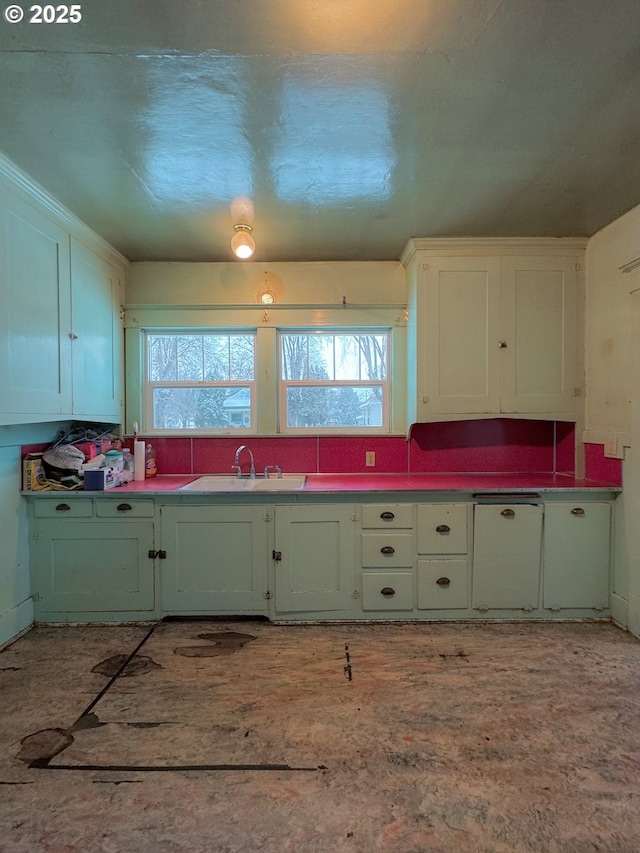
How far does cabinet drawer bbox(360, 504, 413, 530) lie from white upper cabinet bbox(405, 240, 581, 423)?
A: 665 mm

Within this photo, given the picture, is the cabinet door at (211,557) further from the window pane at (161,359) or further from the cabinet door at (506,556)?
the cabinet door at (506,556)

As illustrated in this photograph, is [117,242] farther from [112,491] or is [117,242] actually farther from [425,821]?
[425,821]

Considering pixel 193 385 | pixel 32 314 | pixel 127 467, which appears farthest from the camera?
pixel 193 385

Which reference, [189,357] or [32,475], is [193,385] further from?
[32,475]

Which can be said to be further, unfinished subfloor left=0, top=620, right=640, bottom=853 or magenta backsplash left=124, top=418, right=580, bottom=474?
magenta backsplash left=124, top=418, right=580, bottom=474

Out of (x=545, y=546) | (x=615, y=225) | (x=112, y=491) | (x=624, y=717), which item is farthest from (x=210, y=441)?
(x=615, y=225)

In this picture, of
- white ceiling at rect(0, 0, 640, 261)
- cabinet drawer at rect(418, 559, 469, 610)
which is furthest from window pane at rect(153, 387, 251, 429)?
cabinet drawer at rect(418, 559, 469, 610)

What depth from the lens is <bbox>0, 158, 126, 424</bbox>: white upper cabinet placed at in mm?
2162

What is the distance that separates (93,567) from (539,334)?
332 centimetres

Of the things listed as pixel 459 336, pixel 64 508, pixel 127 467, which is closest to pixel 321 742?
pixel 64 508

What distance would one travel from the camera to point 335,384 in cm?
337

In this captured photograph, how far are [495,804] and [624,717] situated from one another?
32.8 inches

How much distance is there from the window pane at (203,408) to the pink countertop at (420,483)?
1.40ft

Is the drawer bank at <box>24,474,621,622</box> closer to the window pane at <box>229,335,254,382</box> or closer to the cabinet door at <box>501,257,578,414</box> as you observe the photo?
the cabinet door at <box>501,257,578,414</box>
